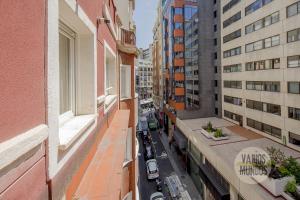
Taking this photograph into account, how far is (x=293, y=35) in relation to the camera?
15.8 m

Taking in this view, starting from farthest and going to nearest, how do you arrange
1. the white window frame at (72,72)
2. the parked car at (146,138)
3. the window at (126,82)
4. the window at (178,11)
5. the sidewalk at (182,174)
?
1. the parked car at (146,138)
2. the window at (178,11)
3. the sidewalk at (182,174)
4. the window at (126,82)
5. the white window frame at (72,72)

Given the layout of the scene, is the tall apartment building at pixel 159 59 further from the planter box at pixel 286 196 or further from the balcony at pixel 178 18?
the planter box at pixel 286 196

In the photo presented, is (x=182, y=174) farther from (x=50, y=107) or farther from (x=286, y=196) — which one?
(x=50, y=107)

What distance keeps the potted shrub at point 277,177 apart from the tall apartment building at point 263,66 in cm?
573

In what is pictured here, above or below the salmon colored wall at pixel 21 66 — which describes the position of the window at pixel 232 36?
above

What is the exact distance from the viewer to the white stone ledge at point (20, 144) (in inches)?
47.7

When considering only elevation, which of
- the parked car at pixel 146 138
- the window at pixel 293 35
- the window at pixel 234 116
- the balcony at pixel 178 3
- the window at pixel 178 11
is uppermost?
the balcony at pixel 178 3

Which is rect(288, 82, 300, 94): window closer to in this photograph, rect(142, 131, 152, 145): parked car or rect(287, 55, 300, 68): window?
rect(287, 55, 300, 68): window

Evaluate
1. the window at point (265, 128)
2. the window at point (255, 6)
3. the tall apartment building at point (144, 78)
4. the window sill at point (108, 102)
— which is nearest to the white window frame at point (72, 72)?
the window sill at point (108, 102)

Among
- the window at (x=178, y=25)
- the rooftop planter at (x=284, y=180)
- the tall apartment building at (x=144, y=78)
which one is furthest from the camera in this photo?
the tall apartment building at (x=144, y=78)

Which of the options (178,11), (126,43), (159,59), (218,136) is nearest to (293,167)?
(218,136)

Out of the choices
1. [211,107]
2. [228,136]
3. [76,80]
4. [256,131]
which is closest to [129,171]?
[76,80]

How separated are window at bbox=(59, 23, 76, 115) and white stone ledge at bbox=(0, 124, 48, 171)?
4.72 feet

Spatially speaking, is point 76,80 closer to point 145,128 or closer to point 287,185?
point 287,185
